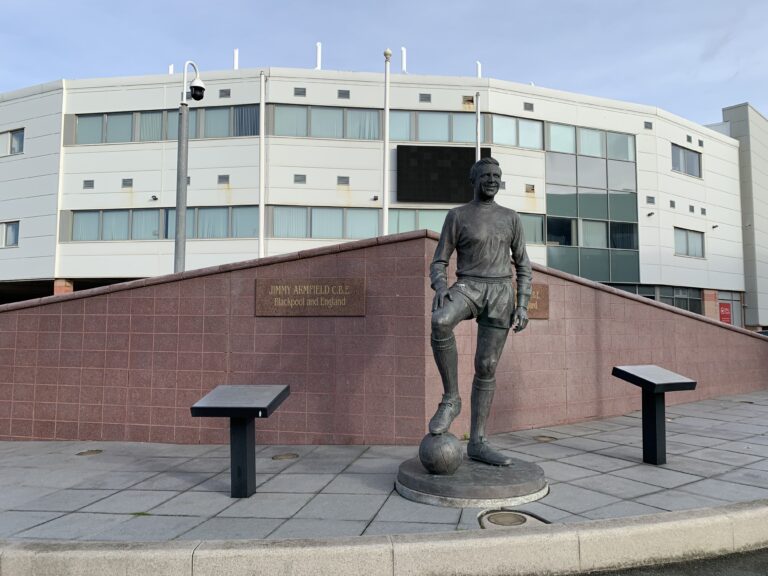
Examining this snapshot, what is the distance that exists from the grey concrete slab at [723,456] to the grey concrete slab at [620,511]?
2245mm

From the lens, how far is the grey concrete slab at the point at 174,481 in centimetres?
530

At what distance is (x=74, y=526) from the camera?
166 inches

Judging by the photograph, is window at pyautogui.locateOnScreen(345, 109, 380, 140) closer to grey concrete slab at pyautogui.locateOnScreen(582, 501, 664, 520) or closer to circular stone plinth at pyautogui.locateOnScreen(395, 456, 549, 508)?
circular stone plinth at pyautogui.locateOnScreen(395, 456, 549, 508)

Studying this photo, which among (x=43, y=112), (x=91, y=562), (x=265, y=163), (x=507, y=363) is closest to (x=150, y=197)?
(x=265, y=163)

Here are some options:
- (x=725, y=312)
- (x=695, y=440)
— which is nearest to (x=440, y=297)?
(x=695, y=440)

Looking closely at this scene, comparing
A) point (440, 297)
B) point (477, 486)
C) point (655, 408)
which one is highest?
point (440, 297)

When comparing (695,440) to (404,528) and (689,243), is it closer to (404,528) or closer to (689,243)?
(404,528)

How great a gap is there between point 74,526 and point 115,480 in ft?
4.78

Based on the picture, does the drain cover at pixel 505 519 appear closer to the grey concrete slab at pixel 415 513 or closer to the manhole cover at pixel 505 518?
the manhole cover at pixel 505 518

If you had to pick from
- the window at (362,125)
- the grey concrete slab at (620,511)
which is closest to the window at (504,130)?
the window at (362,125)

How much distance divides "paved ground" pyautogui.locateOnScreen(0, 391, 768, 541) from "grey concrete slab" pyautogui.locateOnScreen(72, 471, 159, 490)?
0.07 feet

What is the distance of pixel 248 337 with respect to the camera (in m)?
7.50

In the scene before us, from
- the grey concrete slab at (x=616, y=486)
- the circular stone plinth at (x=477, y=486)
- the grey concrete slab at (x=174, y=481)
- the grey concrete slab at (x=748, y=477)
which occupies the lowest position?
the grey concrete slab at (x=174, y=481)

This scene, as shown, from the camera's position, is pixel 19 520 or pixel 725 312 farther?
pixel 725 312
